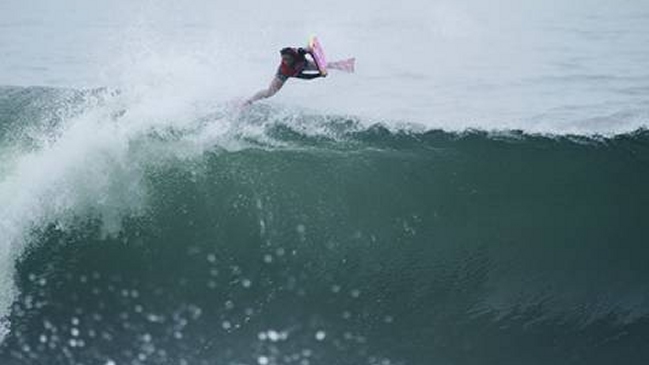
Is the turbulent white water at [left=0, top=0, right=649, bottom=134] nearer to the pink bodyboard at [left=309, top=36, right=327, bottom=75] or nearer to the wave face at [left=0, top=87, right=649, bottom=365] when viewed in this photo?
the wave face at [left=0, top=87, right=649, bottom=365]

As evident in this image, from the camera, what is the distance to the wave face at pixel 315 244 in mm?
7703

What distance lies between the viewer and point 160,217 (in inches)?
349

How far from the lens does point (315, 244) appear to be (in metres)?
8.54

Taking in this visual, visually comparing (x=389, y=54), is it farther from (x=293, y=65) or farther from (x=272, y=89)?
(x=293, y=65)

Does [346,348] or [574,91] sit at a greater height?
[574,91]

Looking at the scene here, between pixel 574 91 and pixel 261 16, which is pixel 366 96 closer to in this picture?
pixel 574 91

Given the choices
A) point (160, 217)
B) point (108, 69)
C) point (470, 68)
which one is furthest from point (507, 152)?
point (108, 69)

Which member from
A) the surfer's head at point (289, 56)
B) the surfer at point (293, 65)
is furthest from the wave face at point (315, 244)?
the surfer's head at point (289, 56)

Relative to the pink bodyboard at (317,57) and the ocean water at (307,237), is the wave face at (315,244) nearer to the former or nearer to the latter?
the ocean water at (307,237)

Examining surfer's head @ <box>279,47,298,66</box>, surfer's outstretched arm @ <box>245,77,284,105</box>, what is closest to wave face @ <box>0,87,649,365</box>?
surfer's outstretched arm @ <box>245,77,284,105</box>

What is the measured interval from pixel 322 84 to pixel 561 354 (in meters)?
8.68

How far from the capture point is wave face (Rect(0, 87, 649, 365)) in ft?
25.3

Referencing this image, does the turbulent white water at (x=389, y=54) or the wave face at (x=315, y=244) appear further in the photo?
the turbulent white water at (x=389, y=54)

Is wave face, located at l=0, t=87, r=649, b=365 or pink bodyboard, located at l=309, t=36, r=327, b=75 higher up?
pink bodyboard, located at l=309, t=36, r=327, b=75
